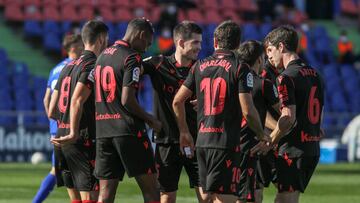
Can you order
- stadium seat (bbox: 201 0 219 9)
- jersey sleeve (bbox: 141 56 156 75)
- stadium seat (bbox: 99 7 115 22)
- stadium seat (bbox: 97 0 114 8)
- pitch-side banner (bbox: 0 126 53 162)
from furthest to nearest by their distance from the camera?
stadium seat (bbox: 201 0 219 9)
stadium seat (bbox: 97 0 114 8)
stadium seat (bbox: 99 7 115 22)
pitch-side banner (bbox: 0 126 53 162)
jersey sleeve (bbox: 141 56 156 75)

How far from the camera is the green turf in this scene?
15633 millimetres

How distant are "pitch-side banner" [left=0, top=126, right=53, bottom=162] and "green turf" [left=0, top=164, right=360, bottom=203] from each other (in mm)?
1092

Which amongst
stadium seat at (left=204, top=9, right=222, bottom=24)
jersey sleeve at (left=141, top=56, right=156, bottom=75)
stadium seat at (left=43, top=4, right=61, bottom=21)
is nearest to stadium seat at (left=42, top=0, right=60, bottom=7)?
stadium seat at (left=43, top=4, right=61, bottom=21)

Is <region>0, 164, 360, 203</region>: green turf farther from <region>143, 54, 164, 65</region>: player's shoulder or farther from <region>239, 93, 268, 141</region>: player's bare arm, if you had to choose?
<region>239, 93, 268, 141</region>: player's bare arm

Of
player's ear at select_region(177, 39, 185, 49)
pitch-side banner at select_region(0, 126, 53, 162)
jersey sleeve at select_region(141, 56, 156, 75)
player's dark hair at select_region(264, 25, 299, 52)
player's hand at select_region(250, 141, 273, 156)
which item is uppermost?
player's dark hair at select_region(264, 25, 299, 52)

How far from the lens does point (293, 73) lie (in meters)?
10.2

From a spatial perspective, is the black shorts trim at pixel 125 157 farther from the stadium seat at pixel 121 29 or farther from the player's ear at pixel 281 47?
the stadium seat at pixel 121 29

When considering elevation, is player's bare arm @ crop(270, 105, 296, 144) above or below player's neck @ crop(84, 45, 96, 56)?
below

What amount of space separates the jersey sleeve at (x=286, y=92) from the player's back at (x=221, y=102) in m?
0.48

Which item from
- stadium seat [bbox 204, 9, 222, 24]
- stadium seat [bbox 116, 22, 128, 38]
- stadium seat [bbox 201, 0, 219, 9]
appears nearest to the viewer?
stadium seat [bbox 116, 22, 128, 38]

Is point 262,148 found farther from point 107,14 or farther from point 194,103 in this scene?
point 107,14

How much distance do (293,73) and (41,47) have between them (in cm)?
2083

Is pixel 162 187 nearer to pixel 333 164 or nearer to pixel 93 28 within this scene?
pixel 93 28

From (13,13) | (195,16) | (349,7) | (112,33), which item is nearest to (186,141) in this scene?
(112,33)
